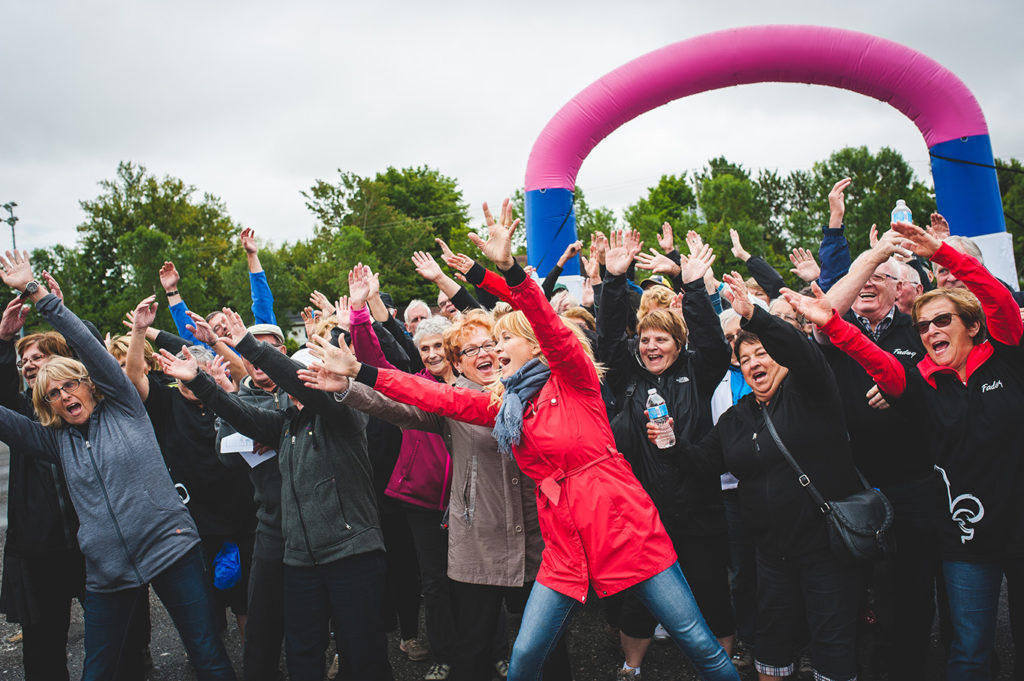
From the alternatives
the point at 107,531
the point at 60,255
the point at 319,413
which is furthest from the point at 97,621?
the point at 60,255

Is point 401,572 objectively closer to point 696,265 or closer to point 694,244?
point 696,265

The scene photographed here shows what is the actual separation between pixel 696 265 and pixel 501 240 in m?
1.40

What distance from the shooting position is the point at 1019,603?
8.82 ft

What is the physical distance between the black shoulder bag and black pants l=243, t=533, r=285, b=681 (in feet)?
8.38

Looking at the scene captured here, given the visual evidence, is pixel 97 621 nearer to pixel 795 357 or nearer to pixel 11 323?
pixel 11 323

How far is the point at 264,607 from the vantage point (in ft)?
10.9

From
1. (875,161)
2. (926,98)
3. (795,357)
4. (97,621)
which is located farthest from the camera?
(875,161)

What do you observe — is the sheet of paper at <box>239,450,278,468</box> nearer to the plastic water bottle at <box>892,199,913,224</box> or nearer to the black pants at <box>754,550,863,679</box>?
the black pants at <box>754,550,863,679</box>

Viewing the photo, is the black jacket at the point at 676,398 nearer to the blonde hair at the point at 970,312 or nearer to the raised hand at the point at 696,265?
the raised hand at the point at 696,265

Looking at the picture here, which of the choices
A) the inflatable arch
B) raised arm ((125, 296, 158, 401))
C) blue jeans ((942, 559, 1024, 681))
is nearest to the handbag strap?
blue jeans ((942, 559, 1024, 681))

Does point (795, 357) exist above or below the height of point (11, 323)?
below

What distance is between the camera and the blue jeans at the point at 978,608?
264 centimetres

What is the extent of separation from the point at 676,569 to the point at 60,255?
37620mm

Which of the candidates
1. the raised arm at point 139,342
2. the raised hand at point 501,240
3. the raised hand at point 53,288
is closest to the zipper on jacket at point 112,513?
the raised arm at point 139,342
